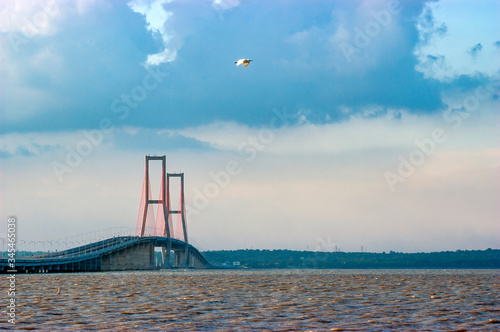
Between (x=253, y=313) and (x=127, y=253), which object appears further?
(x=127, y=253)

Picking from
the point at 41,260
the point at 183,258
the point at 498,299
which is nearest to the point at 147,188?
the point at 183,258

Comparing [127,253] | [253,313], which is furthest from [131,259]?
[253,313]

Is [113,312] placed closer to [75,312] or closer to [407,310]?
[75,312]

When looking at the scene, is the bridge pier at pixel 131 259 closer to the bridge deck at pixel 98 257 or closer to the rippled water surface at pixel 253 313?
the bridge deck at pixel 98 257

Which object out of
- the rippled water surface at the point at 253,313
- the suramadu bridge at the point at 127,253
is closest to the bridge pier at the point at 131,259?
the suramadu bridge at the point at 127,253

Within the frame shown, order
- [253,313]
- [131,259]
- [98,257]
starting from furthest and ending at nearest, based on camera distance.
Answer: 1. [131,259]
2. [98,257]
3. [253,313]

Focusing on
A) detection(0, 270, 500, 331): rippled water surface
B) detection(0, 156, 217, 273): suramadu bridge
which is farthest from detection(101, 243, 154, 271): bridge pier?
detection(0, 270, 500, 331): rippled water surface

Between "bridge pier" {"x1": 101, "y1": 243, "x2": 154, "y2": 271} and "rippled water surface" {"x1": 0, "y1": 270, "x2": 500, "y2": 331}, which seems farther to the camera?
"bridge pier" {"x1": 101, "y1": 243, "x2": 154, "y2": 271}

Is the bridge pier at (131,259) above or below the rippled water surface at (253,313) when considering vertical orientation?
above

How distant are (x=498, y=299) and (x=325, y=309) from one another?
12625mm

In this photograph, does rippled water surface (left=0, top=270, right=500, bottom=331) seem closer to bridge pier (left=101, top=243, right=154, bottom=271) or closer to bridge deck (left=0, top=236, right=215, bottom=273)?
bridge deck (left=0, top=236, right=215, bottom=273)

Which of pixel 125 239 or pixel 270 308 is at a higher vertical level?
pixel 125 239

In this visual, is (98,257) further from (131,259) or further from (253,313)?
(253,313)

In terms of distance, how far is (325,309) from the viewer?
32.5 meters
